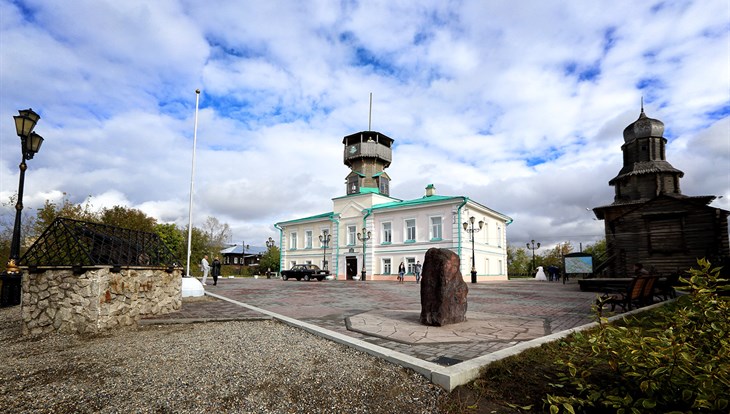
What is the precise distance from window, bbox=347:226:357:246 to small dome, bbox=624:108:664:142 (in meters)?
23.2

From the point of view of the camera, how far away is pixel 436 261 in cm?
671

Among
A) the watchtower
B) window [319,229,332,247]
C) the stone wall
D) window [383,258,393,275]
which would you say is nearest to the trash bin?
the stone wall

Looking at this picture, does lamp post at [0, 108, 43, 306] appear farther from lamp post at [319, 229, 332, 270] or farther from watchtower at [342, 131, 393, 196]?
watchtower at [342, 131, 393, 196]

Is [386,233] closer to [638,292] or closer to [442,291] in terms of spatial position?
[638,292]

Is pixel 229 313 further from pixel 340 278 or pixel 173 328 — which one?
pixel 340 278

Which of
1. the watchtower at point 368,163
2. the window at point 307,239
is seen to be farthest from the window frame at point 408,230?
the window at point 307,239

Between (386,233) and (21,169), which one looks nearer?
(21,169)

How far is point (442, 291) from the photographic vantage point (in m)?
6.54

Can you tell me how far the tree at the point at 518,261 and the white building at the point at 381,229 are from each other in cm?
2782

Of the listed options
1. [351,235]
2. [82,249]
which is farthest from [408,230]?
[82,249]

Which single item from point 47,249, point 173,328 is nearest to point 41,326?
point 47,249

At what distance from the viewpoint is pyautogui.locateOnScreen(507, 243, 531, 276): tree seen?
61562 mm

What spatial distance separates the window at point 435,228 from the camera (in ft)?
98.6

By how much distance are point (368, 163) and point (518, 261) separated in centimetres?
3866
